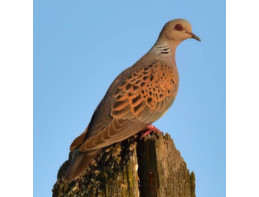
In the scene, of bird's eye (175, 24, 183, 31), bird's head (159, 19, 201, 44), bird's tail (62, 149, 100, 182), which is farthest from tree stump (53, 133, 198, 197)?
bird's eye (175, 24, 183, 31)

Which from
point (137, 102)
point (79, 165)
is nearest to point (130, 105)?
point (137, 102)

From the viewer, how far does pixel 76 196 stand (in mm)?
4062

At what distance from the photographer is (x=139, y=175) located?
409cm

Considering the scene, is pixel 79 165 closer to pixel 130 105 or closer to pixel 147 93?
pixel 130 105

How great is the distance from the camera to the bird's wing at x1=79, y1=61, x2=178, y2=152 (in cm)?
482

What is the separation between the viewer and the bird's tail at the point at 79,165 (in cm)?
427

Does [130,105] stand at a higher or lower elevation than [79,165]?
higher

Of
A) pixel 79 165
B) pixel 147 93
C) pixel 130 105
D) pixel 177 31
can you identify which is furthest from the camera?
pixel 177 31

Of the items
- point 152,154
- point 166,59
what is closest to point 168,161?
point 152,154

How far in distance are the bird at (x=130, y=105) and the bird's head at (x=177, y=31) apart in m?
0.45

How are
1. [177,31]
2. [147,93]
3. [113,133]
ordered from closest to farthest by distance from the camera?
[113,133] < [147,93] < [177,31]

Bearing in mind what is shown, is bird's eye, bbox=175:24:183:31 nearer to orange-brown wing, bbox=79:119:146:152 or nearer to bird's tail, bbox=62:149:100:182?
orange-brown wing, bbox=79:119:146:152

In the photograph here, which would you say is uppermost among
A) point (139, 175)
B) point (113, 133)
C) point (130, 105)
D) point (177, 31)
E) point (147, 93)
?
point (177, 31)

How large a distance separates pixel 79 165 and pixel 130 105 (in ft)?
4.34
